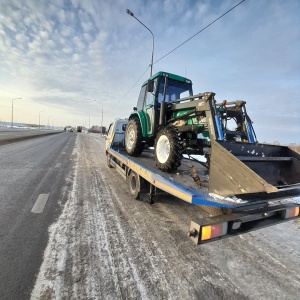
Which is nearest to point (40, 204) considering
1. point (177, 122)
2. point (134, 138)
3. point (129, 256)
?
point (129, 256)

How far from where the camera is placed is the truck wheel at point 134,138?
252 inches

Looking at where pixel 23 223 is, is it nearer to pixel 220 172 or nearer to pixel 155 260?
pixel 155 260

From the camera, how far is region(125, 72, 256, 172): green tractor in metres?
4.24

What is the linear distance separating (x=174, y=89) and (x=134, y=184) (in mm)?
2834

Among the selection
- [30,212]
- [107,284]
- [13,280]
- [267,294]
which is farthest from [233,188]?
[30,212]

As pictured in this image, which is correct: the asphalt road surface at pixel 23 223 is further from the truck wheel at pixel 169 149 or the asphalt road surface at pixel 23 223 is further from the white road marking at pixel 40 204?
the truck wheel at pixel 169 149

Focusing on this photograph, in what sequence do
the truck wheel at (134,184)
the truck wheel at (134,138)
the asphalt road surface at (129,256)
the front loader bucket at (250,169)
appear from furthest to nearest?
the truck wheel at (134,138) < the truck wheel at (134,184) < the front loader bucket at (250,169) < the asphalt road surface at (129,256)

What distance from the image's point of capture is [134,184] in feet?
19.3

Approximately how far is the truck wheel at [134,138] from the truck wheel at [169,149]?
5.05ft

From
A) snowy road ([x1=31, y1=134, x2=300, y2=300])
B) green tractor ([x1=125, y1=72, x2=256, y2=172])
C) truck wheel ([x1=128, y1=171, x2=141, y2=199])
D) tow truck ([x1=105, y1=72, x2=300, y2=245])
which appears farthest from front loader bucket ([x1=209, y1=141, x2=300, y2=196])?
truck wheel ([x1=128, y1=171, x2=141, y2=199])

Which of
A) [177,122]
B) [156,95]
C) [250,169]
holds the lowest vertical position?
[250,169]

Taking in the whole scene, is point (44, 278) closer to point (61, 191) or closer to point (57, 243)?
point (57, 243)

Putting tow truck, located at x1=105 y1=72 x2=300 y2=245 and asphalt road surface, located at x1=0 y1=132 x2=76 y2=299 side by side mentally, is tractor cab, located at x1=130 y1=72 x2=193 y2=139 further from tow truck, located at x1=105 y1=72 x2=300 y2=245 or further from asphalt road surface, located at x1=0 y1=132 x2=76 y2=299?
asphalt road surface, located at x1=0 y1=132 x2=76 y2=299

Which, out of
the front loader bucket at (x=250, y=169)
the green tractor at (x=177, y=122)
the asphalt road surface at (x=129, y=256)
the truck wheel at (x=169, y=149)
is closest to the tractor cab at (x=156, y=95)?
the green tractor at (x=177, y=122)
